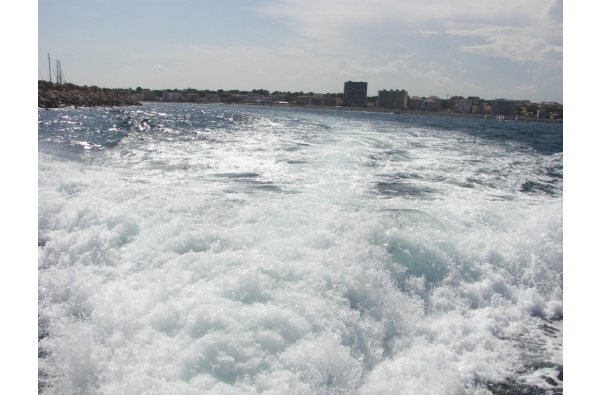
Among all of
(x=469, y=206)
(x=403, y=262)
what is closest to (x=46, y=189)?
(x=403, y=262)

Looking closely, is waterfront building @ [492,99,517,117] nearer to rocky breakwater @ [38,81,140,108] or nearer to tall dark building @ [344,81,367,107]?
tall dark building @ [344,81,367,107]

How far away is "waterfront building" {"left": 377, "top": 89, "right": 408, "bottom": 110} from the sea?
11379 cm

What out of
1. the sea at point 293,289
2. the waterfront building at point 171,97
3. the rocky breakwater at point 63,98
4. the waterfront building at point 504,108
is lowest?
the sea at point 293,289

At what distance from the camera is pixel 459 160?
1239 cm

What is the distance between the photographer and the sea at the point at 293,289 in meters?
3.39

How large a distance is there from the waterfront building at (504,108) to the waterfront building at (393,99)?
1648 inches

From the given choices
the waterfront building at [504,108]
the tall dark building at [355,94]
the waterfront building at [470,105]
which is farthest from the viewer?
the tall dark building at [355,94]

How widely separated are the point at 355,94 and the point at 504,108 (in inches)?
2313

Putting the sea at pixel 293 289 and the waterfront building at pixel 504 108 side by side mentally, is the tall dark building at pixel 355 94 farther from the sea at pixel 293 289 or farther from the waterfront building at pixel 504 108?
the sea at pixel 293 289

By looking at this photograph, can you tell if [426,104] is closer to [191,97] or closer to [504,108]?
[504,108]

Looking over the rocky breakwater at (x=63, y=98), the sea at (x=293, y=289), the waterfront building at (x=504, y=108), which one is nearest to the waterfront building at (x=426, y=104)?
the waterfront building at (x=504, y=108)

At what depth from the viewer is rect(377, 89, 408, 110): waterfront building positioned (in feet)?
380

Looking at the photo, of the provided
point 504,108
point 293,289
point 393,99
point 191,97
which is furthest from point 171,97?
point 293,289

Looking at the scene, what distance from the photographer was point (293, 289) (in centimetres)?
415
